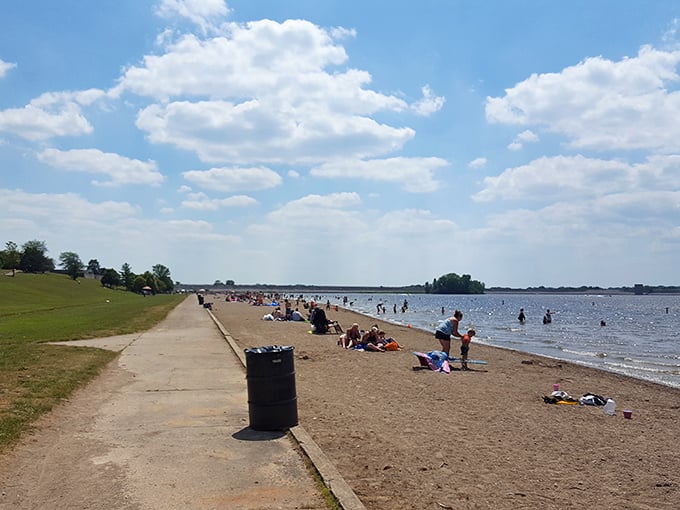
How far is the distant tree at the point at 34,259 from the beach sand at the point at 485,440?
135606 millimetres

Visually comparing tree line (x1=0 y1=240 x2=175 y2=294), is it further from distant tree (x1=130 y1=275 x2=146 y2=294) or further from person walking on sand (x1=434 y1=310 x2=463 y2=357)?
person walking on sand (x1=434 y1=310 x2=463 y2=357)

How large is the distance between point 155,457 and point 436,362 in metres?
10.3

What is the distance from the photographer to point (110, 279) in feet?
450

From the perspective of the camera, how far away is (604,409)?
10820 millimetres

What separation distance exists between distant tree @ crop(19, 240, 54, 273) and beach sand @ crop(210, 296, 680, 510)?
135606 mm

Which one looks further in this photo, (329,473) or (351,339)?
(351,339)

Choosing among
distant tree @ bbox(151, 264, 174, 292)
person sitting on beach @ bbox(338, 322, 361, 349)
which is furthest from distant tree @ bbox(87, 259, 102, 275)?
person sitting on beach @ bbox(338, 322, 361, 349)

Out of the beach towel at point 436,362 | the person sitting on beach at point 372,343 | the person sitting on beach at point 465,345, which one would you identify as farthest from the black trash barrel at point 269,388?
the person sitting on beach at point 372,343

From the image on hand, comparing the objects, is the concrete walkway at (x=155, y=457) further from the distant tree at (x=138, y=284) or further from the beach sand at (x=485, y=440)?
the distant tree at (x=138, y=284)

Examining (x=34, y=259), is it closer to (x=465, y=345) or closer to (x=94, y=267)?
(x=94, y=267)

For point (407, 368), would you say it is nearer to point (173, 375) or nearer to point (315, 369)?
point (315, 369)

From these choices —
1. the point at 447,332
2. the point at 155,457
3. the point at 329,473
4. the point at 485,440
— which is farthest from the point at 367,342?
the point at 329,473

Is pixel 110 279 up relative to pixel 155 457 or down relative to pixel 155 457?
up

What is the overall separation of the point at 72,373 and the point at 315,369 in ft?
17.8
